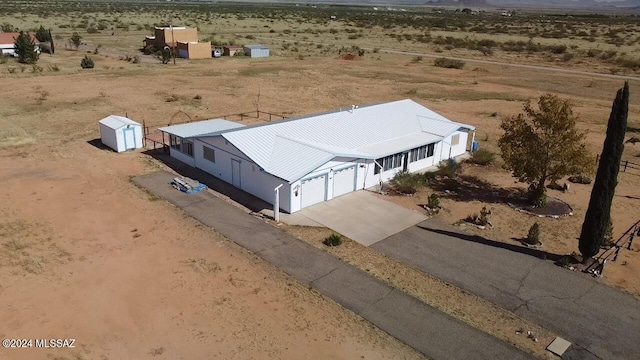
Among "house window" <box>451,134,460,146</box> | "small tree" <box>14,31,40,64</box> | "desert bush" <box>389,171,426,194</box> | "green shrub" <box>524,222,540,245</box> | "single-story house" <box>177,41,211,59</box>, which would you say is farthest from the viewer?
"single-story house" <box>177,41,211,59</box>

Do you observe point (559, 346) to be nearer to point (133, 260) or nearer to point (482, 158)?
point (133, 260)

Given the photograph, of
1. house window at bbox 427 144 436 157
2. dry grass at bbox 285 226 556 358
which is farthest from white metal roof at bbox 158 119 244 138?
house window at bbox 427 144 436 157

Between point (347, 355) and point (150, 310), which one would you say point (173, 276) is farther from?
point (347, 355)

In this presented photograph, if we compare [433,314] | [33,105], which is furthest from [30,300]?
[33,105]

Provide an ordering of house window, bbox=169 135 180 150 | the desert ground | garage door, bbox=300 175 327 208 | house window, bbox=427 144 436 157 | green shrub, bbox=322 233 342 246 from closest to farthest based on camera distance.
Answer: the desert ground
green shrub, bbox=322 233 342 246
garage door, bbox=300 175 327 208
house window, bbox=427 144 436 157
house window, bbox=169 135 180 150

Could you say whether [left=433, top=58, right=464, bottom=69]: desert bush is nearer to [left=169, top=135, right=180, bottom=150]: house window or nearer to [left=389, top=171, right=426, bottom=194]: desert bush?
[left=389, top=171, right=426, bottom=194]: desert bush

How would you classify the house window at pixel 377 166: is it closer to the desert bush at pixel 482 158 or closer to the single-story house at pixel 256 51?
the desert bush at pixel 482 158
